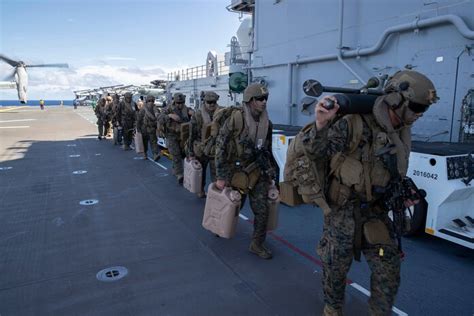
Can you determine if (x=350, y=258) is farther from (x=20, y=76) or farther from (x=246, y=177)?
(x=20, y=76)

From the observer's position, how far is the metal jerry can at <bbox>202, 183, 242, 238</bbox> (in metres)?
3.46

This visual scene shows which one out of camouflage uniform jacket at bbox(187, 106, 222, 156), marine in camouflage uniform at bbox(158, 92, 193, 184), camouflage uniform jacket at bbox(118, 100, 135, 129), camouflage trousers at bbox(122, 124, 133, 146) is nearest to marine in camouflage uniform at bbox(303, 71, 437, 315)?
camouflage uniform jacket at bbox(187, 106, 222, 156)

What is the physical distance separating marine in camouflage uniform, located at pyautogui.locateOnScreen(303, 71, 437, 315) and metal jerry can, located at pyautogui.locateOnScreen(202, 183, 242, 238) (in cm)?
122

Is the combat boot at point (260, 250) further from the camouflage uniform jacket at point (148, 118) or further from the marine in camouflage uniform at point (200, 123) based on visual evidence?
the camouflage uniform jacket at point (148, 118)

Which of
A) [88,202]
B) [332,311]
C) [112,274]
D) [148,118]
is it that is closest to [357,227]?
[332,311]

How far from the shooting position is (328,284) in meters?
2.44

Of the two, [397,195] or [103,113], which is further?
[103,113]

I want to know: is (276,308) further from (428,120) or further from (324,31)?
(324,31)

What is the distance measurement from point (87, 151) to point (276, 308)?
1023 cm

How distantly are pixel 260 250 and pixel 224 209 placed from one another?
65 cm

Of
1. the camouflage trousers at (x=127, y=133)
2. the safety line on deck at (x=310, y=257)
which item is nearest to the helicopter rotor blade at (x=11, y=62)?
the camouflage trousers at (x=127, y=133)

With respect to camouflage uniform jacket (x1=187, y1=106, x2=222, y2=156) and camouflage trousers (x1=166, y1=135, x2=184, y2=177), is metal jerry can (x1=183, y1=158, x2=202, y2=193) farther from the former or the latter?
camouflage trousers (x1=166, y1=135, x2=184, y2=177)

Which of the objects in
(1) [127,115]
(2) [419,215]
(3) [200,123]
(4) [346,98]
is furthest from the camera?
(1) [127,115]

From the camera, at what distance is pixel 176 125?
7.02 meters
